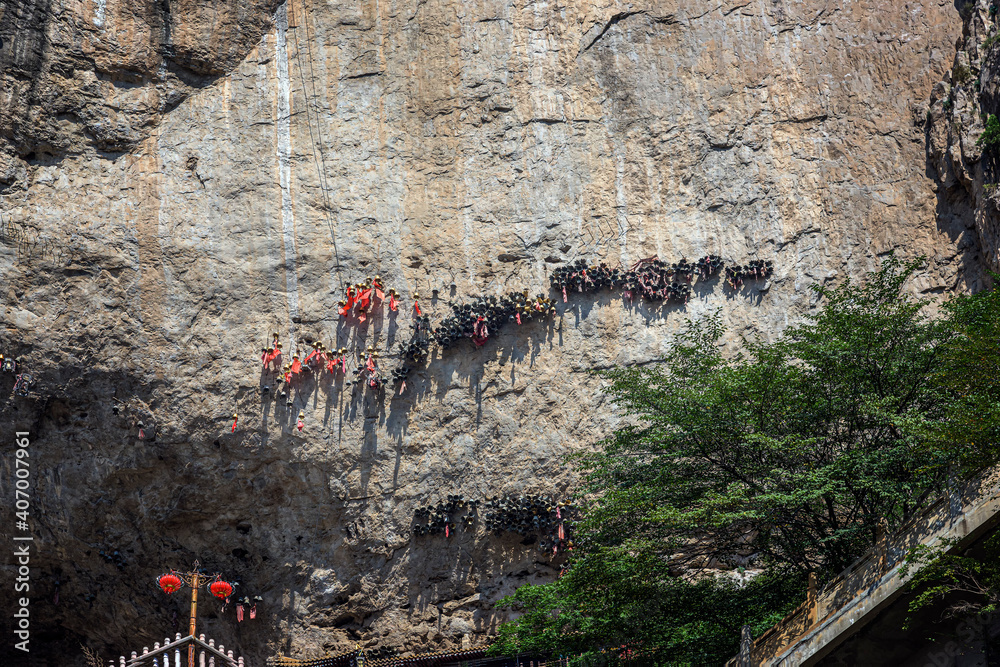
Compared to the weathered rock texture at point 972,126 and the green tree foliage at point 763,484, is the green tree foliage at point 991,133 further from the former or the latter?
the green tree foliage at point 763,484

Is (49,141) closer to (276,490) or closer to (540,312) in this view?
(276,490)

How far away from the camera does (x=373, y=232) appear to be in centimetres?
2033

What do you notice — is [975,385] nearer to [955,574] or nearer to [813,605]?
[955,574]

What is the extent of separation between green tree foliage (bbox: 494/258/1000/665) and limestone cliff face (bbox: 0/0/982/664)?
446cm

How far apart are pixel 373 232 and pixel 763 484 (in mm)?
10378

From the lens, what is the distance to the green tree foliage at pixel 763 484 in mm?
13219

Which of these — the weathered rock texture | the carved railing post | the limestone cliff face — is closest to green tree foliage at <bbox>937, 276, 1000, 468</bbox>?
the carved railing post

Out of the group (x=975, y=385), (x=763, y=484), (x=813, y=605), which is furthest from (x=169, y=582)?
(x=975, y=385)

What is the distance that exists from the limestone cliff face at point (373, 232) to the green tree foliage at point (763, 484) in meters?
4.46

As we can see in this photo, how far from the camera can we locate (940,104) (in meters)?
20.7

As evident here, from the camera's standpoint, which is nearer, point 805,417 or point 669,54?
point 805,417

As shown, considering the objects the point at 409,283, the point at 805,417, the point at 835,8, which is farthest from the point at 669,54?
the point at 805,417

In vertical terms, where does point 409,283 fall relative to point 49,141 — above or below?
below

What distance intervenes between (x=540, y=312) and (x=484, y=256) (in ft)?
5.86
